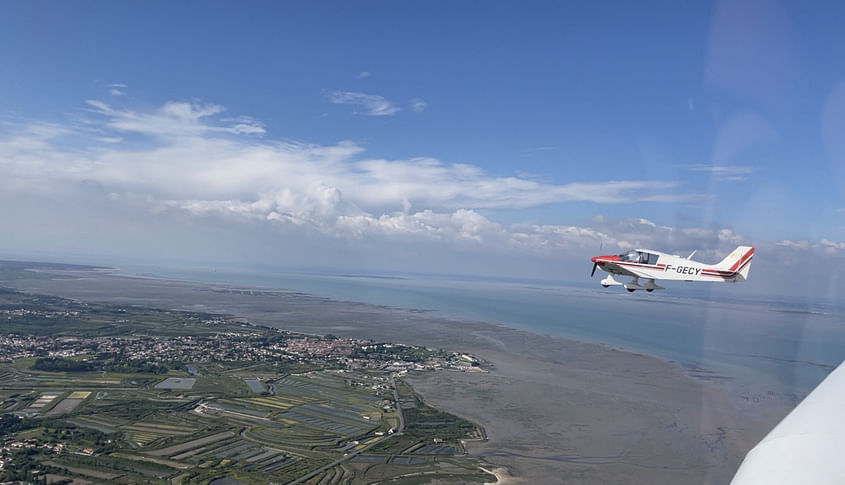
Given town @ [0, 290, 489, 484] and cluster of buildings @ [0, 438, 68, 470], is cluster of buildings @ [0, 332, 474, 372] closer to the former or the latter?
town @ [0, 290, 489, 484]

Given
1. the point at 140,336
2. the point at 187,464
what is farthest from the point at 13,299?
the point at 187,464

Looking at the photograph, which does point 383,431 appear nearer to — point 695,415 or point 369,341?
point 695,415

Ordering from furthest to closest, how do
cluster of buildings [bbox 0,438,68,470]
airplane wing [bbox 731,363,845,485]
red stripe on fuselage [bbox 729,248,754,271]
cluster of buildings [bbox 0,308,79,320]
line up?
cluster of buildings [bbox 0,308,79,320], cluster of buildings [bbox 0,438,68,470], red stripe on fuselage [bbox 729,248,754,271], airplane wing [bbox 731,363,845,485]

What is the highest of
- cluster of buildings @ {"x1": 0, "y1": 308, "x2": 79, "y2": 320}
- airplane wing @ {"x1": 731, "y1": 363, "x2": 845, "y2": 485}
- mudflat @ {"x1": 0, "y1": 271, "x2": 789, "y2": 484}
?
airplane wing @ {"x1": 731, "y1": 363, "x2": 845, "y2": 485}

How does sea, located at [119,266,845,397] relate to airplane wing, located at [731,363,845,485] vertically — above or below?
below

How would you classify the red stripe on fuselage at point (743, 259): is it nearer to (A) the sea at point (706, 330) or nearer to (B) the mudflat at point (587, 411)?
(A) the sea at point (706, 330)

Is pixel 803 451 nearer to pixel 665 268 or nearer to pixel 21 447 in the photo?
pixel 665 268

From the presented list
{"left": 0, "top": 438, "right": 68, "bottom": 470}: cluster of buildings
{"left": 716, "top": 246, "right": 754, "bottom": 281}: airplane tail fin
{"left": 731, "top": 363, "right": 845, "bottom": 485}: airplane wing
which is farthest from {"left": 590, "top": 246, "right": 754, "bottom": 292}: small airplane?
{"left": 0, "top": 438, "right": 68, "bottom": 470}: cluster of buildings
